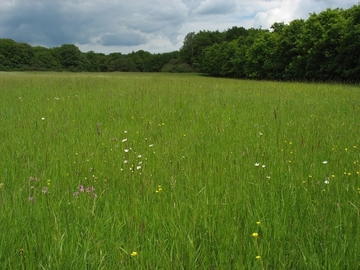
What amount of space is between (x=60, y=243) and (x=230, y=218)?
1058mm

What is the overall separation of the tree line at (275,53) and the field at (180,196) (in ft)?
60.5

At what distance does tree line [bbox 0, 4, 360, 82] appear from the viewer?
21.3m

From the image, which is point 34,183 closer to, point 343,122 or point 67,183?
point 67,183

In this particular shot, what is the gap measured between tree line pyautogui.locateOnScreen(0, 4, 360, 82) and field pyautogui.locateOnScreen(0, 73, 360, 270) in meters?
18.4

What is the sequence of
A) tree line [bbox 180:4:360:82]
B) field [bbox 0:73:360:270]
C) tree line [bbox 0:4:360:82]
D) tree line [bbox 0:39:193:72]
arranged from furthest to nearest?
Answer: tree line [bbox 0:39:193:72]
tree line [bbox 0:4:360:82]
tree line [bbox 180:4:360:82]
field [bbox 0:73:360:270]

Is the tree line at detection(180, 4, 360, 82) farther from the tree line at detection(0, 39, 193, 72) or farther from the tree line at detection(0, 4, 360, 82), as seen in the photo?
the tree line at detection(0, 39, 193, 72)

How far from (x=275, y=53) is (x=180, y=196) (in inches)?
1280

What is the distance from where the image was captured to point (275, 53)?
32.1 m

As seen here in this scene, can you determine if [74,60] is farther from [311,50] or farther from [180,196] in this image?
[180,196]

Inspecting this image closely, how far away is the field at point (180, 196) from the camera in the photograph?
1.70m

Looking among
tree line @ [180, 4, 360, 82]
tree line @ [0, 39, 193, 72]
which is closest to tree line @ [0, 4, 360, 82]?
tree line @ [180, 4, 360, 82]

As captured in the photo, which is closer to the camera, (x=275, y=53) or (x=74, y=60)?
(x=275, y=53)

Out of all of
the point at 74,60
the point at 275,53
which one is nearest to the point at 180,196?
the point at 275,53

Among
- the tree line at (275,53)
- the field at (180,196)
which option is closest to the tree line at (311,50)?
the tree line at (275,53)
